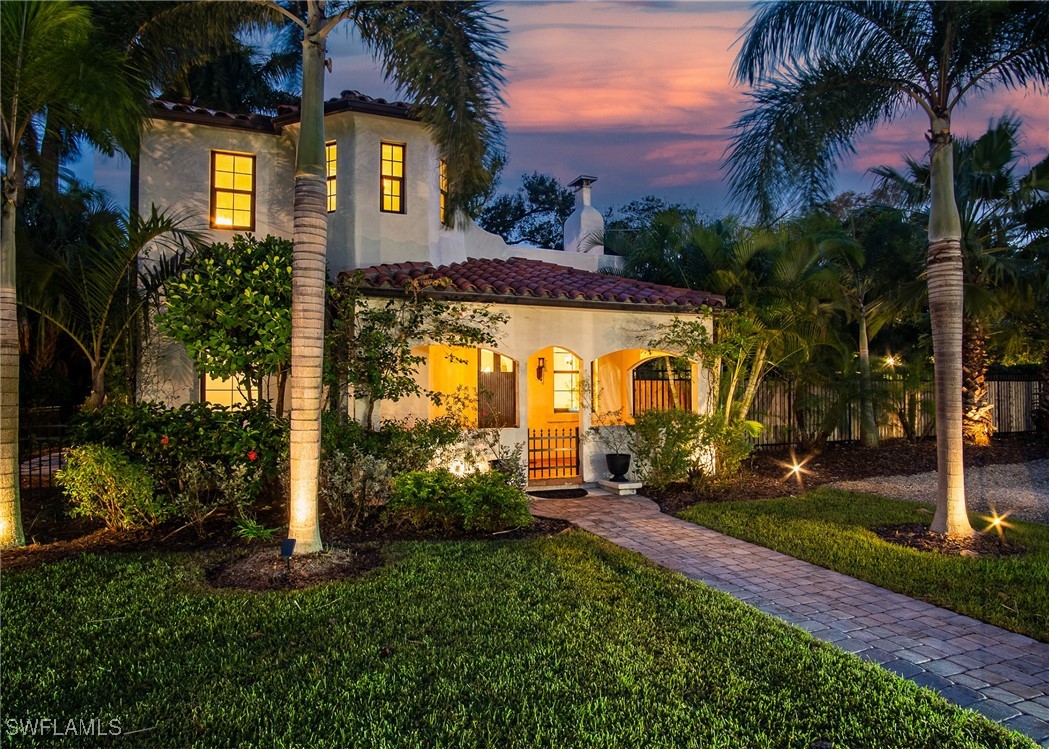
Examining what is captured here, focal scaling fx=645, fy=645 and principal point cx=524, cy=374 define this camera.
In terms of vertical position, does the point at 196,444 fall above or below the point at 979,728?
above

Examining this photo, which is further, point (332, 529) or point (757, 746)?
point (332, 529)

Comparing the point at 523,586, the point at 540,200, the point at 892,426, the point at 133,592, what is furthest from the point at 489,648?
the point at 540,200

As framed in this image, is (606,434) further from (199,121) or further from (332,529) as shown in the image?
(199,121)

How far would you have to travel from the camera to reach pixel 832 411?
51.1 ft

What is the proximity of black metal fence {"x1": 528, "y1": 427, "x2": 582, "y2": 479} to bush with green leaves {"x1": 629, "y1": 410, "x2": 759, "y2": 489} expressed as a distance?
111 cm

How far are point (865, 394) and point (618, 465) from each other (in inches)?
301

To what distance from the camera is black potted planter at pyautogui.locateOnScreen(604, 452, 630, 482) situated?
463 inches

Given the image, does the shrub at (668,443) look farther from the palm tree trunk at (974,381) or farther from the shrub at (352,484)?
the palm tree trunk at (974,381)

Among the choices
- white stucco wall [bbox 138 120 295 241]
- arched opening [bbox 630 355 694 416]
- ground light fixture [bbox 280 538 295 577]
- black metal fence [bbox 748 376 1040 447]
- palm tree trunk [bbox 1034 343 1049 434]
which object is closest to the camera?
ground light fixture [bbox 280 538 295 577]

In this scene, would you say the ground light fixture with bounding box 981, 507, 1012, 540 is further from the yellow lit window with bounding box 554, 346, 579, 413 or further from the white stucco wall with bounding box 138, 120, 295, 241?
the white stucco wall with bounding box 138, 120, 295, 241

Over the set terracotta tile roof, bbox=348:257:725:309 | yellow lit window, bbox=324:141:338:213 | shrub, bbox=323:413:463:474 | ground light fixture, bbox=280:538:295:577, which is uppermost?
yellow lit window, bbox=324:141:338:213

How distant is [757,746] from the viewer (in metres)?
3.31

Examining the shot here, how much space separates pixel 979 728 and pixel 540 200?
1438 inches

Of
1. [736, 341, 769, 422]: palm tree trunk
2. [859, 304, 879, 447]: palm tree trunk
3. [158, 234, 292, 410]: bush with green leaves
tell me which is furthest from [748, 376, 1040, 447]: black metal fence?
[158, 234, 292, 410]: bush with green leaves
